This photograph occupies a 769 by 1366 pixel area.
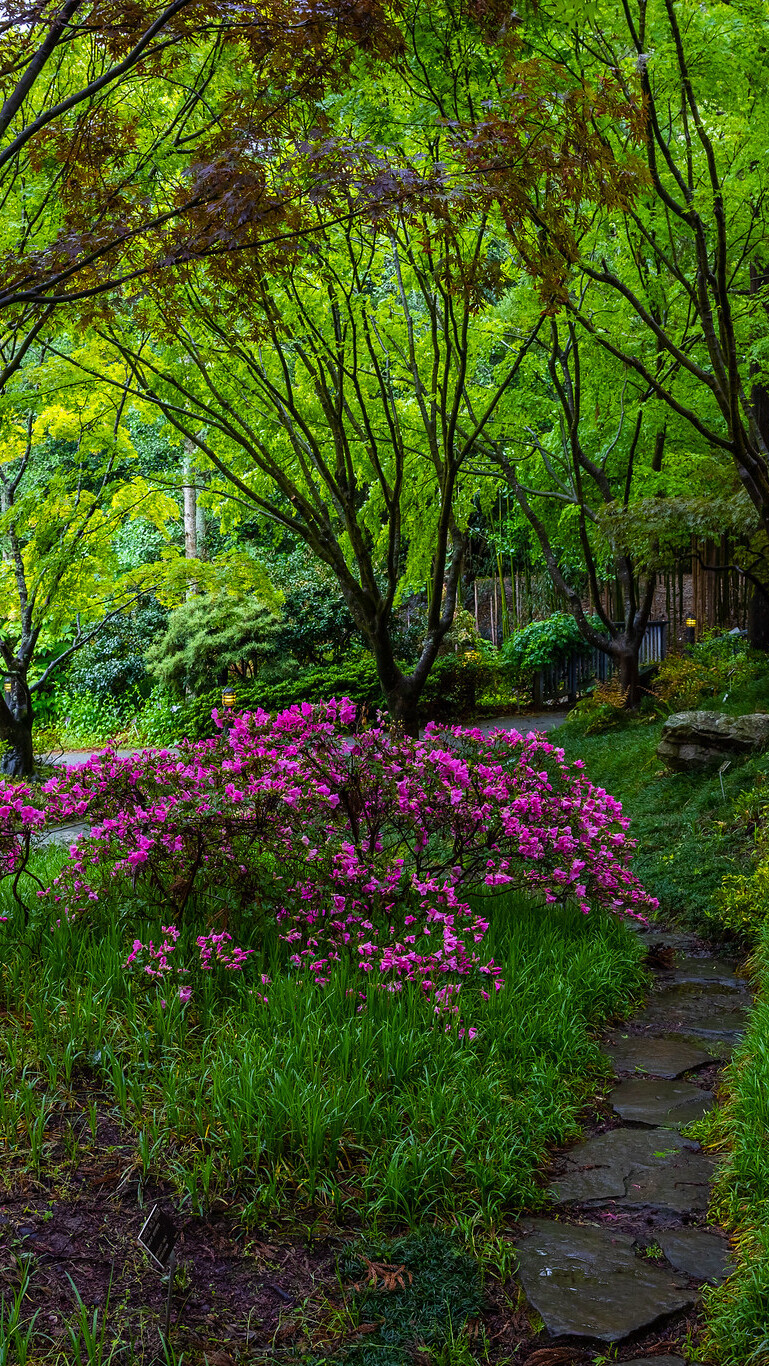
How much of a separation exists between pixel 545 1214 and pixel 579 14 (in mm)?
4718

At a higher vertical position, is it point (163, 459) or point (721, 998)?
point (163, 459)

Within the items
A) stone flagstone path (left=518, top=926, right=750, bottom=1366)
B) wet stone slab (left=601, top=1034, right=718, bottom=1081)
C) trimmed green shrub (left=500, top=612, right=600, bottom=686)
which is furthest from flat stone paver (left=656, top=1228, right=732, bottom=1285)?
trimmed green shrub (left=500, top=612, right=600, bottom=686)

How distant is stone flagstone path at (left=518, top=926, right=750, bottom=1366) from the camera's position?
2.21m

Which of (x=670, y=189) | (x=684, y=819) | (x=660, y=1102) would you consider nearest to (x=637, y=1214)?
(x=660, y=1102)

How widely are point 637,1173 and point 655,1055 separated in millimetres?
871

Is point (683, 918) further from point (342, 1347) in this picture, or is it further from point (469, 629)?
Result: point (469, 629)

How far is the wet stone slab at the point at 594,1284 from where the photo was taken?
217 centimetres

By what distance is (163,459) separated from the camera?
21828 millimetres

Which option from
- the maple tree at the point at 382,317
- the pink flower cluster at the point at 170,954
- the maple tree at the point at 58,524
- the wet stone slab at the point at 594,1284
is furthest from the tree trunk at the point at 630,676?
the wet stone slab at the point at 594,1284

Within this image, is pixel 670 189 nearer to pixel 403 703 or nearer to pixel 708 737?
pixel 708 737

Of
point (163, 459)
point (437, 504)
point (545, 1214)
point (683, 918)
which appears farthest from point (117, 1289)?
point (163, 459)

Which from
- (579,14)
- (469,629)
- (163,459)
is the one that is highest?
(163,459)

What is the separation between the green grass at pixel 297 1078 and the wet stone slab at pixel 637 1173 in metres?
0.11

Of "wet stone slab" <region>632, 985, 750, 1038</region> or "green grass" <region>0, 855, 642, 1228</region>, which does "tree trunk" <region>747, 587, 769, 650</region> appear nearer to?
"wet stone slab" <region>632, 985, 750, 1038</region>
